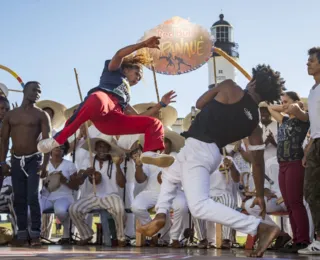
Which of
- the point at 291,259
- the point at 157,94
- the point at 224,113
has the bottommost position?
the point at 291,259

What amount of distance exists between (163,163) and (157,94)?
13.2 ft

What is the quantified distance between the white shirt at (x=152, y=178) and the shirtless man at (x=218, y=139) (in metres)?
3.72

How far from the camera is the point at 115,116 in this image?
21.6 ft

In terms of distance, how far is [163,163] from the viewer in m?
6.23

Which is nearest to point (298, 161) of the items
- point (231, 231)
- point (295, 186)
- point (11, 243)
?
point (295, 186)

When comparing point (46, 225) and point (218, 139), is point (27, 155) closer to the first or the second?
point (46, 225)

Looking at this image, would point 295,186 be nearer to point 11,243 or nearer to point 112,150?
point 112,150

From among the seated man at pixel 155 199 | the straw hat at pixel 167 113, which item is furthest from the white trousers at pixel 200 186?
the straw hat at pixel 167 113

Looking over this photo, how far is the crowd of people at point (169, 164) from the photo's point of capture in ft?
19.3

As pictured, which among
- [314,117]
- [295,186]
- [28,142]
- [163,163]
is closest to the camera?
[163,163]

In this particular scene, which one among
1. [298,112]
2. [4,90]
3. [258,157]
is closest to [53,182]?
[4,90]

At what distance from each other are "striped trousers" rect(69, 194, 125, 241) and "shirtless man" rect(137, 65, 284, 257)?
344 centimetres

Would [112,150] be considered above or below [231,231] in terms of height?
above

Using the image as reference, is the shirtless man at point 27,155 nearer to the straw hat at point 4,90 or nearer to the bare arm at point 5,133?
the bare arm at point 5,133
